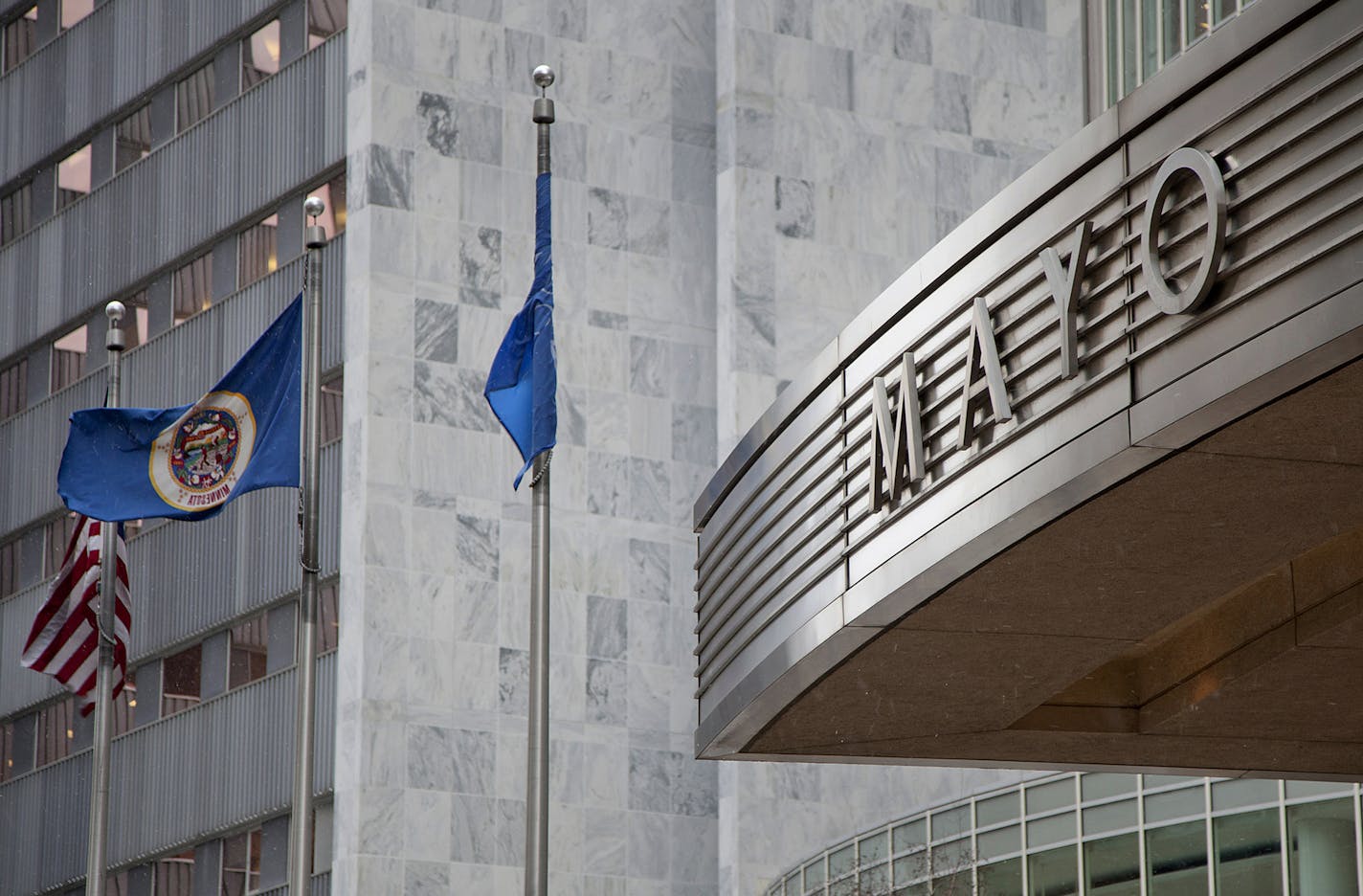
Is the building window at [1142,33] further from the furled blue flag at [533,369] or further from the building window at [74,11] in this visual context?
the building window at [74,11]

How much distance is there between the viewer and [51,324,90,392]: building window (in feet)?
166

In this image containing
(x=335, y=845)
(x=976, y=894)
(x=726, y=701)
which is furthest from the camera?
(x=335, y=845)

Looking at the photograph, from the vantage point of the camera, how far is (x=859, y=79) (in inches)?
1821

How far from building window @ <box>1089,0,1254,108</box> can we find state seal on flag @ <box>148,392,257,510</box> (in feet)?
29.0

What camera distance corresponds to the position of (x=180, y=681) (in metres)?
45.8

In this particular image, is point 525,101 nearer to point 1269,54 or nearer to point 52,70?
point 52,70

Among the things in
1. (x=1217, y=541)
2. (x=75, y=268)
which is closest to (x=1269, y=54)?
(x=1217, y=541)

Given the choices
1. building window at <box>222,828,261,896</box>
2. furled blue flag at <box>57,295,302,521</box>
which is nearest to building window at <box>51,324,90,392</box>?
building window at <box>222,828,261,896</box>

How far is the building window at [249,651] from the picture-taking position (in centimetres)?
4406

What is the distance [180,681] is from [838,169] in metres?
15.0

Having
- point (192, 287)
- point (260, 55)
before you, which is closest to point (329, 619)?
point (192, 287)

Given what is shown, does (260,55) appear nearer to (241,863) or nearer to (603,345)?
(603,345)

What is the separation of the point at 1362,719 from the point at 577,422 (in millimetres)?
27992

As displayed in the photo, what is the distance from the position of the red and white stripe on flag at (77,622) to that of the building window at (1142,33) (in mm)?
12586
